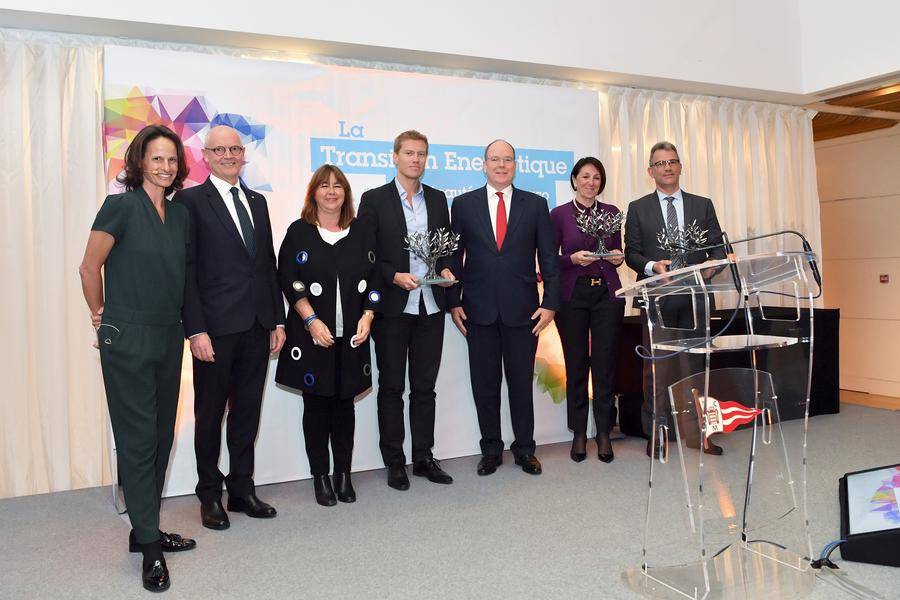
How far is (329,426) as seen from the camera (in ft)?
13.0

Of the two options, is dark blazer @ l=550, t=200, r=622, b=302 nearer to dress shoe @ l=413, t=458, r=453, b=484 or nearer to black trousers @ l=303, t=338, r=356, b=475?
dress shoe @ l=413, t=458, r=453, b=484

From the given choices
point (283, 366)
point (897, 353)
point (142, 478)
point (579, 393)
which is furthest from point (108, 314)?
point (897, 353)

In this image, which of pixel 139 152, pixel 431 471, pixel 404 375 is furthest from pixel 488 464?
pixel 139 152

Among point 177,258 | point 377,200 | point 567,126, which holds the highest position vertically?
point 567,126

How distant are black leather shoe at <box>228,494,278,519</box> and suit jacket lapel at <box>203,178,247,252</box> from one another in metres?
1.25

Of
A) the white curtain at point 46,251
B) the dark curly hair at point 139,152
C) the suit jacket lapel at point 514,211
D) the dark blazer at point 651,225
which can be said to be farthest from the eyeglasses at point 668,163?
the white curtain at point 46,251

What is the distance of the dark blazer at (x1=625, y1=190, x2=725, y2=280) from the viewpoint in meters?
4.72

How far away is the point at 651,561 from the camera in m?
2.93

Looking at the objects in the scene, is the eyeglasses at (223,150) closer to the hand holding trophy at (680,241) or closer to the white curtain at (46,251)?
the white curtain at (46,251)

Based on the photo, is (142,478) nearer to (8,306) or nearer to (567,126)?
(8,306)

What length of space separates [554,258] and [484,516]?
5.20 ft

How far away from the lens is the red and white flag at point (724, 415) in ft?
8.73

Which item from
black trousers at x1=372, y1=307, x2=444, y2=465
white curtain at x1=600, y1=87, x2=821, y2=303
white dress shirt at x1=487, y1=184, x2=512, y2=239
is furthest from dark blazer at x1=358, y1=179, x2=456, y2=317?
white curtain at x1=600, y1=87, x2=821, y2=303

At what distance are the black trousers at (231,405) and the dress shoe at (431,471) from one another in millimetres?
1025
